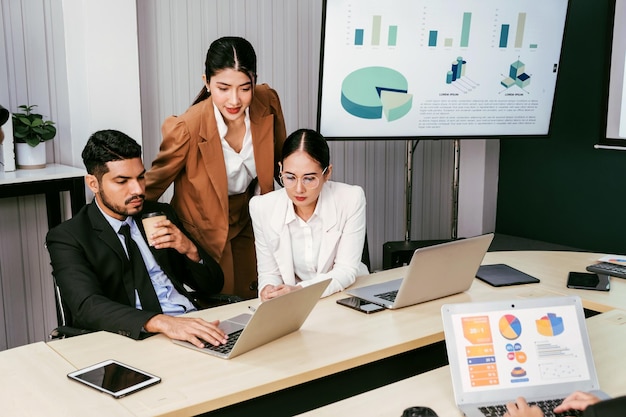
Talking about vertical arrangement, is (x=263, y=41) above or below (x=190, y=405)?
above

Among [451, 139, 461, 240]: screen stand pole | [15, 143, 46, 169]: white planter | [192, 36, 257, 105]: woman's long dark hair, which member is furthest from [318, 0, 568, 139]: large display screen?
[15, 143, 46, 169]: white planter

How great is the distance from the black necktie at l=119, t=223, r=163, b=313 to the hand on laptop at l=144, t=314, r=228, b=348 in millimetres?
357

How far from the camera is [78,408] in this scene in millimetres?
1455

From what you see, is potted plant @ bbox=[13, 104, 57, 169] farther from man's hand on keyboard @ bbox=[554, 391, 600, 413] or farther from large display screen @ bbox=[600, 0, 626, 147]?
large display screen @ bbox=[600, 0, 626, 147]

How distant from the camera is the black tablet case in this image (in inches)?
→ 95.1

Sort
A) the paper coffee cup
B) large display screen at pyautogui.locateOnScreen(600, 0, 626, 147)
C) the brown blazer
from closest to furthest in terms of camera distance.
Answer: the paper coffee cup
the brown blazer
large display screen at pyautogui.locateOnScreen(600, 0, 626, 147)

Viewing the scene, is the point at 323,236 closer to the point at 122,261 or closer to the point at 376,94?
the point at 122,261

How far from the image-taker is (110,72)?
3164mm

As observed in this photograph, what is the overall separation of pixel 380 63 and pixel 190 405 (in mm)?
2443

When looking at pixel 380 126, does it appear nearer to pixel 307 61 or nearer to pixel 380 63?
pixel 380 63

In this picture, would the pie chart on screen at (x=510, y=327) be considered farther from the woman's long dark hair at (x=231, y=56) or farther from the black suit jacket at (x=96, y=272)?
the woman's long dark hair at (x=231, y=56)

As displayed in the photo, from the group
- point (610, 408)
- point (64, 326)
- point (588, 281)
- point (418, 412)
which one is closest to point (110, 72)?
point (64, 326)

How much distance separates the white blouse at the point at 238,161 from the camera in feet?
8.98

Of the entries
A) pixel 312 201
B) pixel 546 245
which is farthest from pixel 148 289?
pixel 546 245
